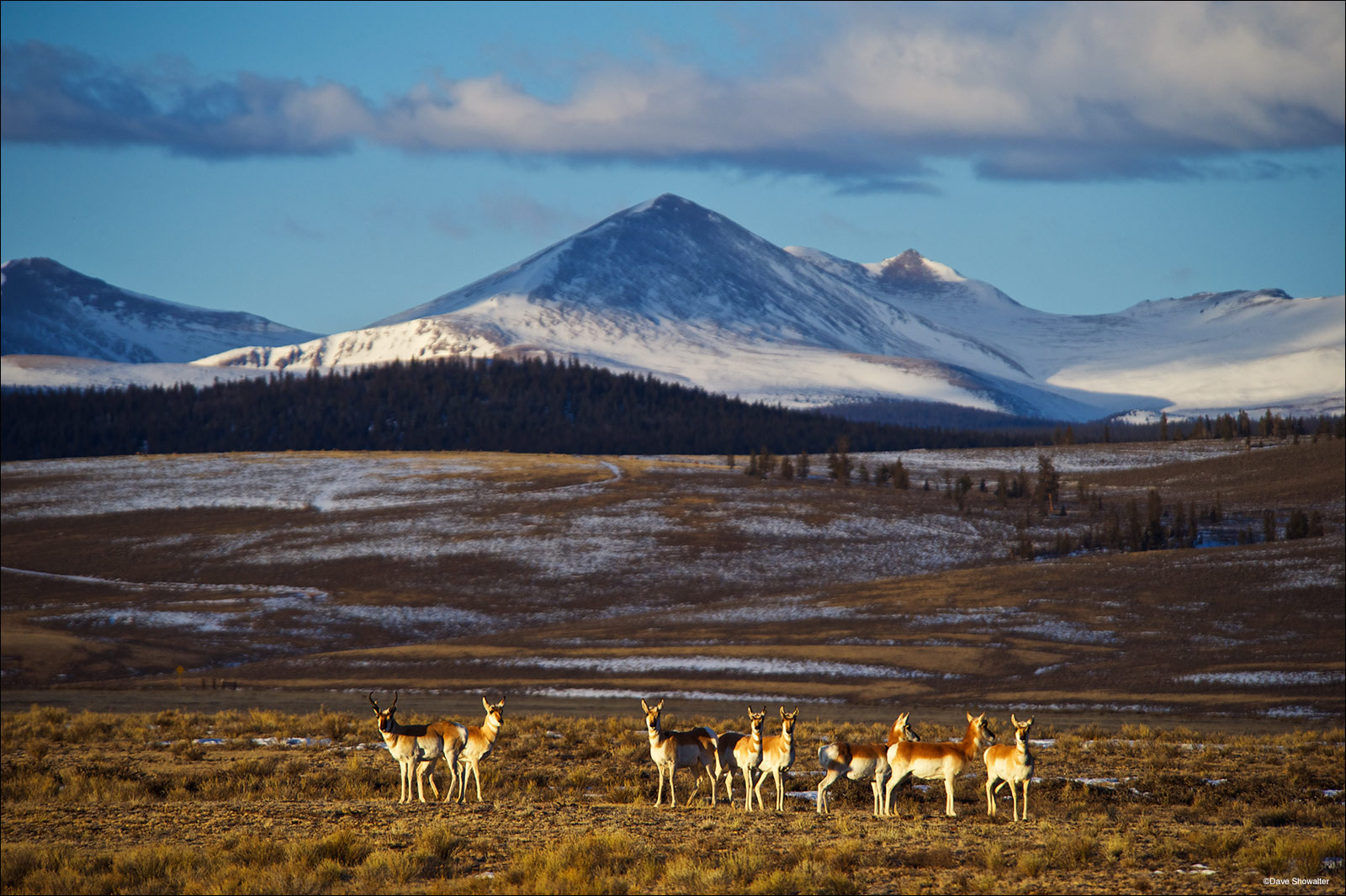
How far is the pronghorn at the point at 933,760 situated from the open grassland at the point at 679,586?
68.1 ft

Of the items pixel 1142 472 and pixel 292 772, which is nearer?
pixel 292 772

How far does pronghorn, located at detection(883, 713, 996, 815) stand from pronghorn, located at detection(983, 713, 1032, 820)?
337mm

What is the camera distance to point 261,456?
407 feet

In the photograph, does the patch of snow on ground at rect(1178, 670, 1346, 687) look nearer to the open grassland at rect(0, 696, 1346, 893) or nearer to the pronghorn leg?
the open grassland at rect(0, 696, 1346, 893)

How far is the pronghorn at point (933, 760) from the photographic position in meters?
17.5

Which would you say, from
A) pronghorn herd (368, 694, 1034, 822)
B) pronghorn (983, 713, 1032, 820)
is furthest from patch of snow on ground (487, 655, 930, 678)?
pronghorn (983, 713, 1032, 820)

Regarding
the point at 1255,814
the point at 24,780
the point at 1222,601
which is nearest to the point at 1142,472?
the point at 1222,601

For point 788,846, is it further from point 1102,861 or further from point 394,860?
point 394,860

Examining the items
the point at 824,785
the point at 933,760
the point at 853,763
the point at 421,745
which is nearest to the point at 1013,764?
the point at 933,760

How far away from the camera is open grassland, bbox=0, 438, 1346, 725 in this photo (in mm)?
43719

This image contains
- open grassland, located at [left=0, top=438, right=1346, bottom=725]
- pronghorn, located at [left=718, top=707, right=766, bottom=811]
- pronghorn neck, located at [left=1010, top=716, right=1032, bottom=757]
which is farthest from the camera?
open grassland, located at [left=0, top=438, right=1346, bottom=725]

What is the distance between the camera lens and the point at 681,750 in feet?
61.4

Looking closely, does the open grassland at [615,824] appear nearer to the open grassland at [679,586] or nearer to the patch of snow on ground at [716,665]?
the open grassland at [679,586]

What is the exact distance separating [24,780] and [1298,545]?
61.9 meters
